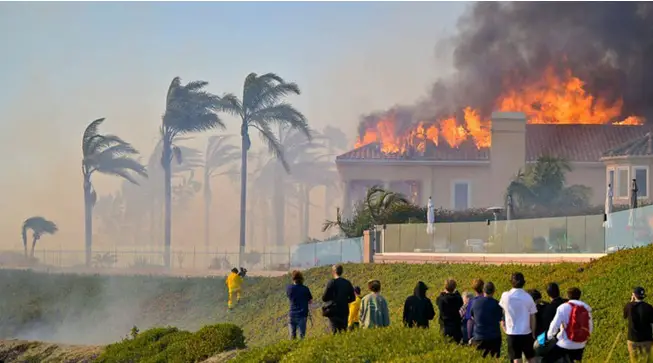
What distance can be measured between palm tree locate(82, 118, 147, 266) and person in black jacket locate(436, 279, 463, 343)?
5827 centimetres

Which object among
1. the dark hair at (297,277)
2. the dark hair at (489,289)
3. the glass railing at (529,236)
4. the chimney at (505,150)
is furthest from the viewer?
the chimney at (505,150)

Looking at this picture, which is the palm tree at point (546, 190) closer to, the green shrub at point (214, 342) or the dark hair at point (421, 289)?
the green shrub at point (214, 342)

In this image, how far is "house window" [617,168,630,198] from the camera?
57781 millimetres

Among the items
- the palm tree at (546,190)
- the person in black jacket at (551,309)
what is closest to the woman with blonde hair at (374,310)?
the person in black jacket at (551,309)

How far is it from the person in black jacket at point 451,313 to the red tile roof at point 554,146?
47447 mm

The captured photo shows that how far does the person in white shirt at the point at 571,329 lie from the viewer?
17219mm

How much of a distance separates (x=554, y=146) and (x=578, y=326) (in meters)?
51.9

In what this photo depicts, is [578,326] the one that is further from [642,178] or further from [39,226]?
[39,226]

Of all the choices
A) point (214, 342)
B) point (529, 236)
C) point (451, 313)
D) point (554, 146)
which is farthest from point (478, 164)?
point (451, 313)

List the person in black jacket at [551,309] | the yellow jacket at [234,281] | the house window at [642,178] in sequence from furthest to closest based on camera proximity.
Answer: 1. the house window at [642,178]
2. the yellow jacket at [234,281]
3. the person in black jacket at [551,309]

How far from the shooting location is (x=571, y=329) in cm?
1723

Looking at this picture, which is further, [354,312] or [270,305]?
[270,305]

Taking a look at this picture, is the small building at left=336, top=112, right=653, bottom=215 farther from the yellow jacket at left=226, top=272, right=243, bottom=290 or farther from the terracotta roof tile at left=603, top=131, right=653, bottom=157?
the yellow jacket at left=226, top=272, right=243, bottom=290

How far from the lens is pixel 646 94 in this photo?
76.8 meters
